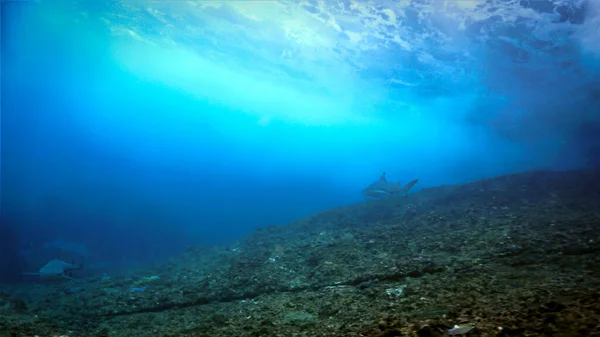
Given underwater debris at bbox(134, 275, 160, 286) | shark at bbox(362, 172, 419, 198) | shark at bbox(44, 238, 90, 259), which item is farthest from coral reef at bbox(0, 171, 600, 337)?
shark at bbox(44, 238, 90, 259)

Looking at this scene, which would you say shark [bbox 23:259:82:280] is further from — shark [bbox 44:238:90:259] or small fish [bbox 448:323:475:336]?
small fish [bbox 448:323:475:336]

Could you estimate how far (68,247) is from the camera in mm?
17609

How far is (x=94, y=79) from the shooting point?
6191cm

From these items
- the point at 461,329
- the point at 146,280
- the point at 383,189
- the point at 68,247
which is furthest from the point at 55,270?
the point at 383,189

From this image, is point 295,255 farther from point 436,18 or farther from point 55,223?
point 55,223

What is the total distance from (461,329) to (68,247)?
72.8 ft

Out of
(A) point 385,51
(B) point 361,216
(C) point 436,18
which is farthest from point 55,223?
(C) point 436,18

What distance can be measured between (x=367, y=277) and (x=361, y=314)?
2.16 m

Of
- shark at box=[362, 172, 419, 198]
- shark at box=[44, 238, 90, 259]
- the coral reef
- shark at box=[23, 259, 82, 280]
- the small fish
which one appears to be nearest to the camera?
the small fish

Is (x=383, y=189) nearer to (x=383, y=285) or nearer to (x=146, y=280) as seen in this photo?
(x=383, y=285)

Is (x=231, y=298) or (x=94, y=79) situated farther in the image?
(x=94, y=79)

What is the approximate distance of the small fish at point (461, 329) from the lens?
261 centimetres

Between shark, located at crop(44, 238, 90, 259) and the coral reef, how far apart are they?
298 inches

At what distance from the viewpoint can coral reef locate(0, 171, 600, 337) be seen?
11.2 ft
